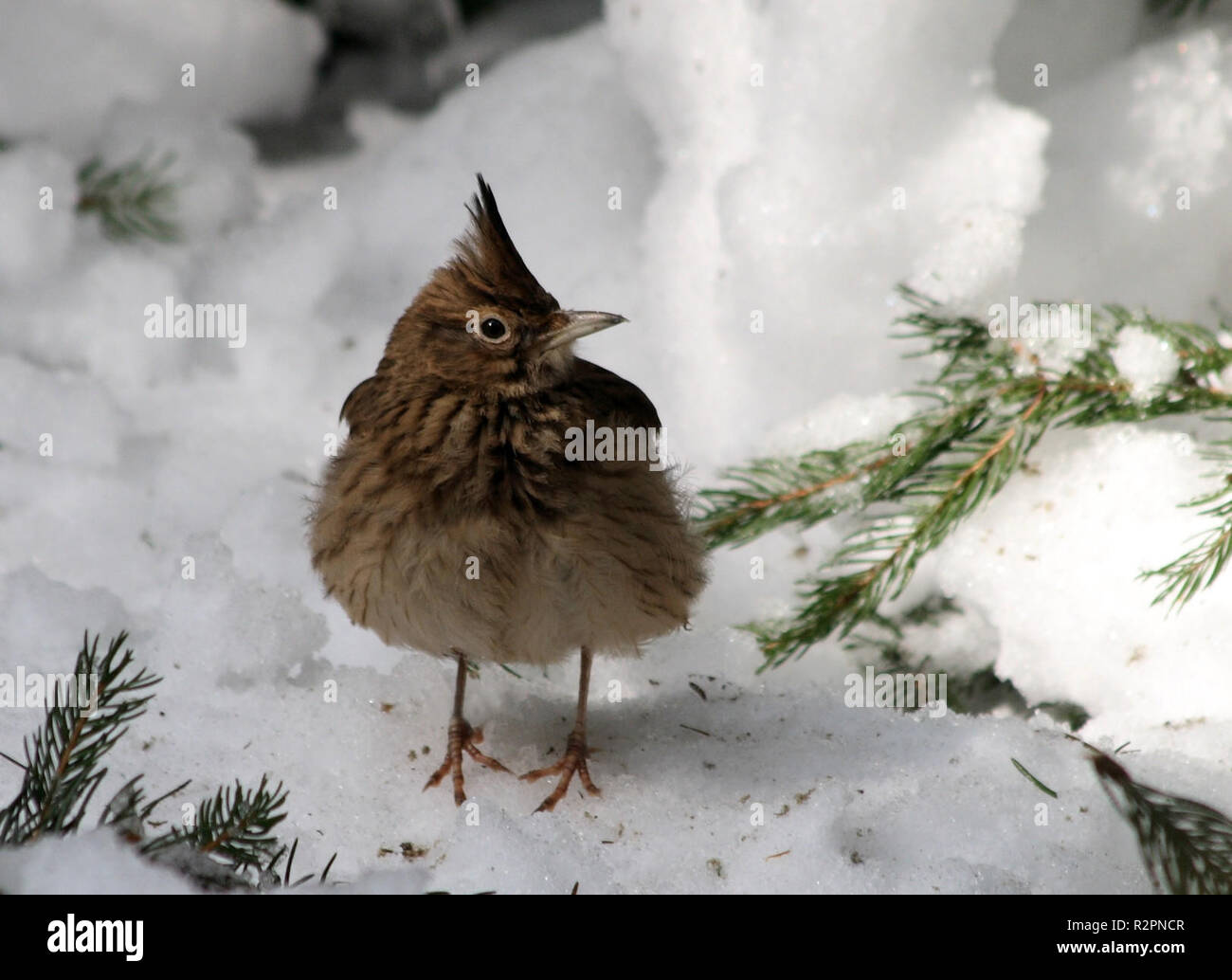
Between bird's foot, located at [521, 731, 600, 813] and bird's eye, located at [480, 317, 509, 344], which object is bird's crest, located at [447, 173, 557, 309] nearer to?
bird's eye, located at [480, 317, 509, 344]

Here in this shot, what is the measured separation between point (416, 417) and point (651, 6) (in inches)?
110

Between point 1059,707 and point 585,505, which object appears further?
point 1059,707

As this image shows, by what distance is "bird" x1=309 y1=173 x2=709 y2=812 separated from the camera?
3236 millimetres

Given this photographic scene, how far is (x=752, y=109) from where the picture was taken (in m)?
5.04

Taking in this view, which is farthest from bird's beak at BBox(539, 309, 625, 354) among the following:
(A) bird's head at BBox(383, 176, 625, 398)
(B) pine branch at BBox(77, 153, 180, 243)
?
(B) pine branch at BBox(77, 153, 180, 243)

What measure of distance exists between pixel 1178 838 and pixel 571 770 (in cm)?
152

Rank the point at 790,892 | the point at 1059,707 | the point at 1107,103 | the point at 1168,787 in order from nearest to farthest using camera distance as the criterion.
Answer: the point at 790,892 → the point at 1168,787 → the point at 1059,707 → the point at 1107,103

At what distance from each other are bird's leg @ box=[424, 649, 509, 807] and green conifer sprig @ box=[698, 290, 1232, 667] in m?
0.90

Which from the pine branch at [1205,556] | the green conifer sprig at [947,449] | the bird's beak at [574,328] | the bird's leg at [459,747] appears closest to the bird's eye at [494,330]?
the bird's beak at [574,328]

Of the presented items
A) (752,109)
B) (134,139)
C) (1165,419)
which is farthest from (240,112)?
(1165,419)

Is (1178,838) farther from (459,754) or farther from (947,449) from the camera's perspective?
(459,754)

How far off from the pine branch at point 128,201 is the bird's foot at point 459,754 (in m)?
3.25

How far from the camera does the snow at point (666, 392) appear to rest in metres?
3.09

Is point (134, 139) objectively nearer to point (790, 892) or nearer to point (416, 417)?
point (416, 417)
